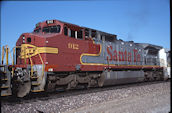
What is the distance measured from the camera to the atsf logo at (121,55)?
13518 millimetres

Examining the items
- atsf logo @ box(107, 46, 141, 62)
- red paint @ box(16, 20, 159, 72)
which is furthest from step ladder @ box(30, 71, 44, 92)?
atsf logo @ box(107, 46, 141, 62)

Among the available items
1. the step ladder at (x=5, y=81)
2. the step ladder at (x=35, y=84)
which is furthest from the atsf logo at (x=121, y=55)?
the step ladder at (x=5, y=81)

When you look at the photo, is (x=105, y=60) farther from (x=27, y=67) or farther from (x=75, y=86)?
(x=27, y=67)

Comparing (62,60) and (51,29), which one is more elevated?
(51,29)

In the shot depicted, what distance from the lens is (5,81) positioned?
734 cm

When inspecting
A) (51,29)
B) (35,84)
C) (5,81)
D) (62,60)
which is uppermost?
(51,29)

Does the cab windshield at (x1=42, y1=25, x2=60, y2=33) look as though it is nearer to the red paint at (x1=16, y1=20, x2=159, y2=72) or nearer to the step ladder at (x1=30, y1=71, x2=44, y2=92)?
the red paint at (x1=16, y1=20, x2=159, y2=72)

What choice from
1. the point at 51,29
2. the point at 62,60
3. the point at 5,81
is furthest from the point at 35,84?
the point at 51,29

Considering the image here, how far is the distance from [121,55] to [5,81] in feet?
31.3

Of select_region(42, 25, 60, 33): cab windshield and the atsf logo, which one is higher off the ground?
select_region(42, 25, 60, 33): cab windshield

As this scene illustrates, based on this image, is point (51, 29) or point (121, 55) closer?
point (51, 29)

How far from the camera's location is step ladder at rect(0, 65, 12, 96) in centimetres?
719

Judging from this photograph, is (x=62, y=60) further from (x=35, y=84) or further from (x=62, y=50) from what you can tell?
(x=35, y=84)

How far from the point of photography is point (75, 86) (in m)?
10.8
